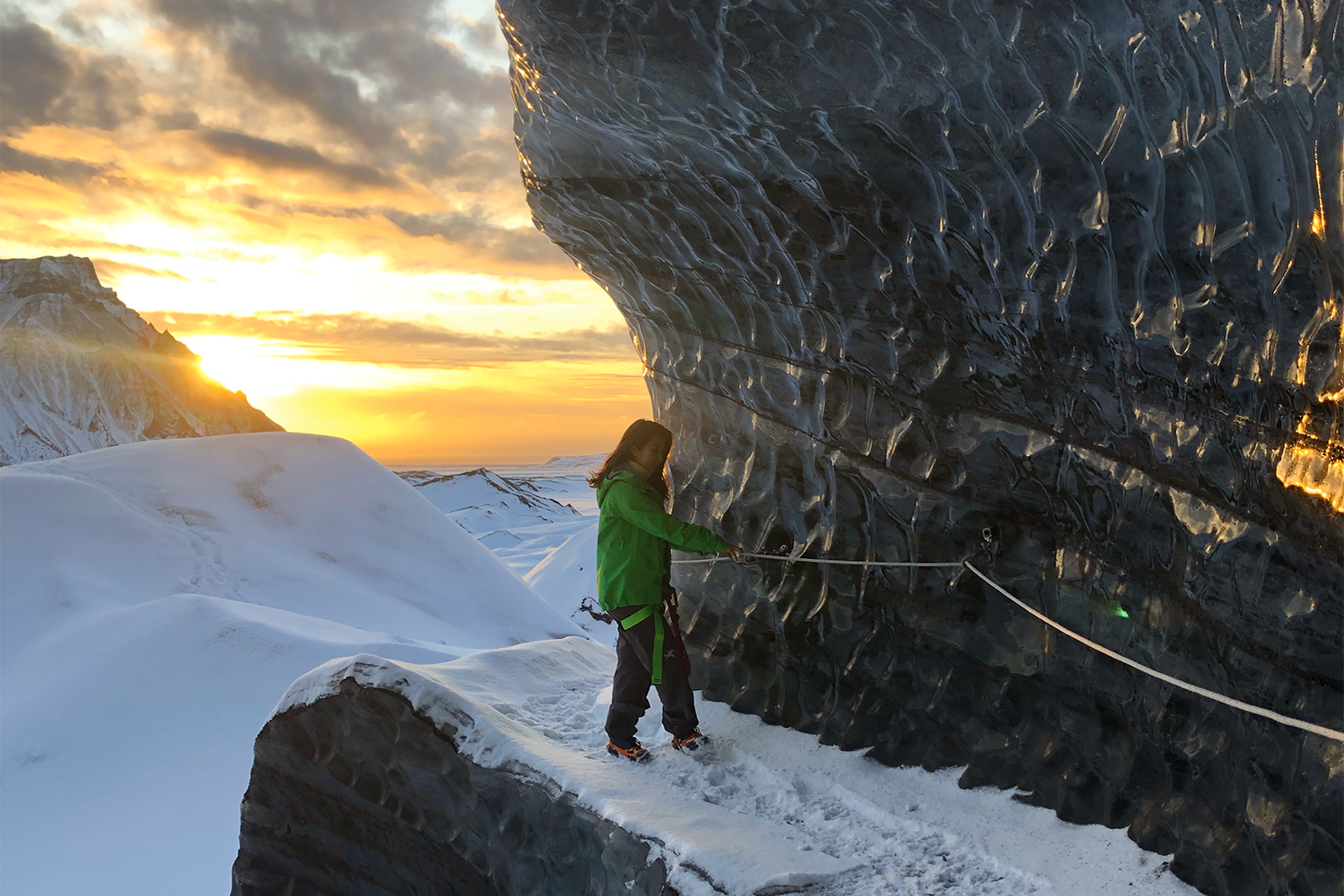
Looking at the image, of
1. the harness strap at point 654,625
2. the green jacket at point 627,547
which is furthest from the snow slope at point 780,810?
the green jacket at point 627,547

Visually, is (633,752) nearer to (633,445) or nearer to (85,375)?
(633,445)

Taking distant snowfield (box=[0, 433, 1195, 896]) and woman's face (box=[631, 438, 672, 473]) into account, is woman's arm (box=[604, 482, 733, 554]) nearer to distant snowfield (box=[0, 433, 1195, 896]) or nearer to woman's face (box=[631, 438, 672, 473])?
woman's face (box=[631, 438, 672, 473])

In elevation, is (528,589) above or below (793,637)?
below

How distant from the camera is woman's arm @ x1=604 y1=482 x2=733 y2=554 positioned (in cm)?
311

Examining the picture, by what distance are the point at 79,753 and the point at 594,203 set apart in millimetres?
7666

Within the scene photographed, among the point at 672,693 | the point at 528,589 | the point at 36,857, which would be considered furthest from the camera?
the point at 528,589

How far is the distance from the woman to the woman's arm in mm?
11

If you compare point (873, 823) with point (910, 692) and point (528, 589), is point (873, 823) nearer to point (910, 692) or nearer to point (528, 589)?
point (910, 692)

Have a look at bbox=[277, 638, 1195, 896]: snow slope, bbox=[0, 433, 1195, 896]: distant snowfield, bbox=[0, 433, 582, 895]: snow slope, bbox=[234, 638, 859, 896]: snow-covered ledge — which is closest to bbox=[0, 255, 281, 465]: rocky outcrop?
bbox=[0, 433, 582, 895]: snow slope

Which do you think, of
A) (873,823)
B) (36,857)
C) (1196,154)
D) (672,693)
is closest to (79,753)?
(36,857)

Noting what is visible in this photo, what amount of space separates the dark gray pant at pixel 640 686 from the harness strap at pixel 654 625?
14 mm

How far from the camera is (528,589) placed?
16.4 metres

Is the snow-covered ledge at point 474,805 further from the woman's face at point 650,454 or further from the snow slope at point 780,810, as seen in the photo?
the woman's face at point 650,454

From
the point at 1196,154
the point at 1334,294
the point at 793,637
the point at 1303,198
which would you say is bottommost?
the point at 793,637
